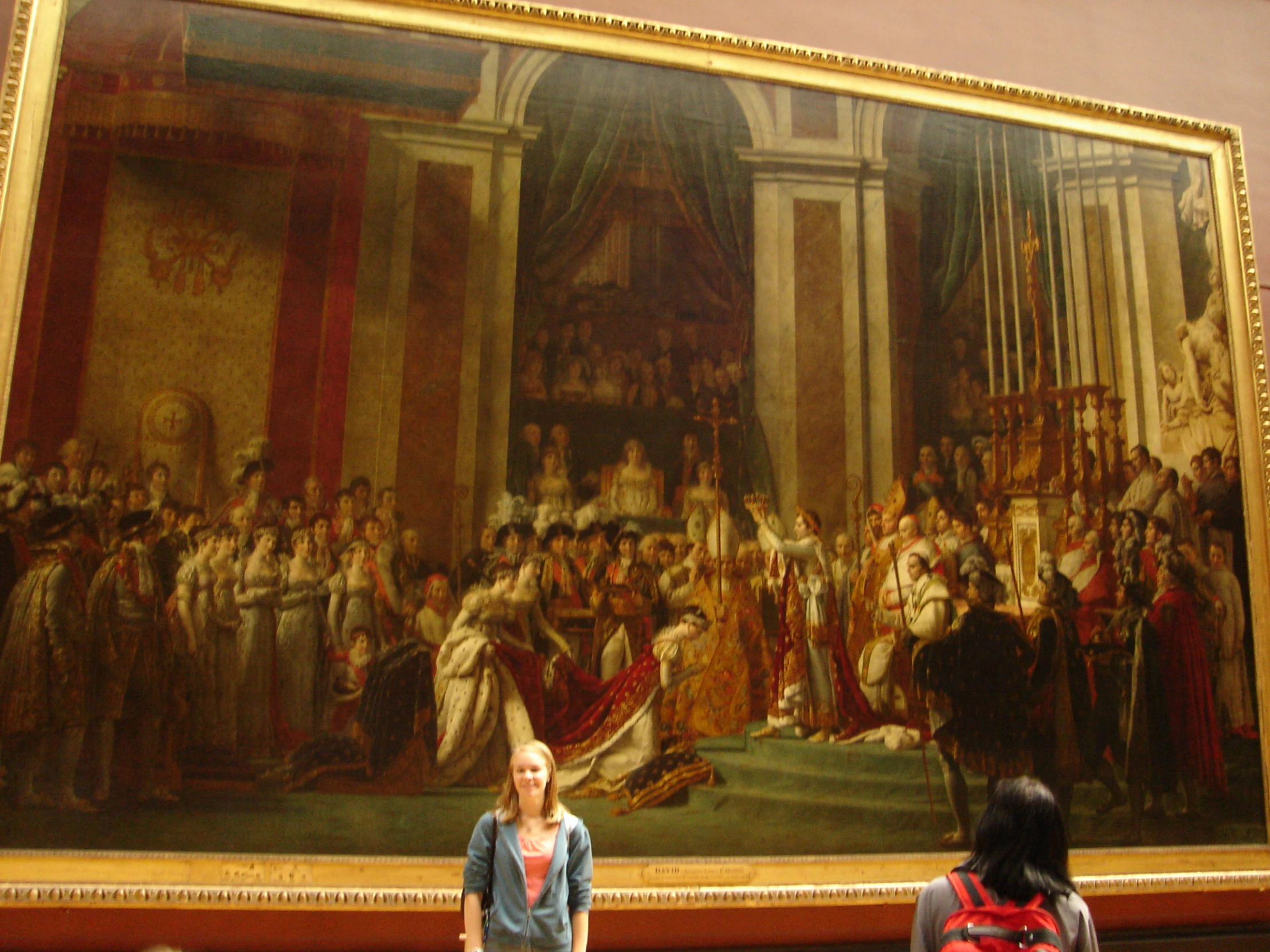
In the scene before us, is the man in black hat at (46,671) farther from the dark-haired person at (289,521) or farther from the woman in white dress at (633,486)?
the woman in white dress at (633,486)

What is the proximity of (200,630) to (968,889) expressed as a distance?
3.50 meters

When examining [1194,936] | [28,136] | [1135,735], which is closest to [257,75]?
[28,136]

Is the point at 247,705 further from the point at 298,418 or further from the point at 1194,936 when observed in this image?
the point at 1194,936

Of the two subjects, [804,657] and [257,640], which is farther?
[804,657]

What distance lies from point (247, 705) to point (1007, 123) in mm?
5214

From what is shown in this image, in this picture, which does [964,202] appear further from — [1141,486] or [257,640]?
[257,640]

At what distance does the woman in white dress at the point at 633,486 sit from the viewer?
5242 millimetres

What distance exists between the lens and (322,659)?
4.76 meters

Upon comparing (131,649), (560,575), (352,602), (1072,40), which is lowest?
(131,649)

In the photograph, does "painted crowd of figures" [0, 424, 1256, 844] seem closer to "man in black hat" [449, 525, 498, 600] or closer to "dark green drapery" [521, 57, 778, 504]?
"man in black hat" [449, 525, 498, 600]

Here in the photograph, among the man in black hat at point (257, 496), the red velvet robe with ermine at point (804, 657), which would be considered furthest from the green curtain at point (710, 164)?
the man in black hat at point (257, 496)

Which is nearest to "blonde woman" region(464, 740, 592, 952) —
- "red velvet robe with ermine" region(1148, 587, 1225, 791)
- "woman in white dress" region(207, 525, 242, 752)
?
"woman in white dress" region(207, 525, 242, 752)

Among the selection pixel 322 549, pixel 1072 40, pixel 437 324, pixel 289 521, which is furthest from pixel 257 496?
pixel 1072 40

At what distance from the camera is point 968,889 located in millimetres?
2443
